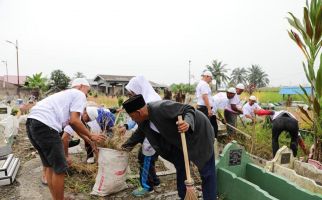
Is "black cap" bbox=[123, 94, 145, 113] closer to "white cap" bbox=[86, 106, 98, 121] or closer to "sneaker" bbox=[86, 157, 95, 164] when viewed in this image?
"white cap" bbox=[86, 106, 98, 121]

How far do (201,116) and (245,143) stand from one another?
10.0 feet

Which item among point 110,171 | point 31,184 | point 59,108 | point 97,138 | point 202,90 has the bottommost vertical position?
point 31,184

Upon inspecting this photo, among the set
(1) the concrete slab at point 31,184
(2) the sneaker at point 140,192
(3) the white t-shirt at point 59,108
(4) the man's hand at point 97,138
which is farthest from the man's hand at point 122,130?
(1) the concrete slab at point 31,184

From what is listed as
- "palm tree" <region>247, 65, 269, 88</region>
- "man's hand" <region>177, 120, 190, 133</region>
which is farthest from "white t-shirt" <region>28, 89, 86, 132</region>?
"palm tree" <region>247, 65, 269, 88</region>

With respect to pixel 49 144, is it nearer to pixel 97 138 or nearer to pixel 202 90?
pixel 97 138

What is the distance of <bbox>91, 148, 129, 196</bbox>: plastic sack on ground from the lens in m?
3.47

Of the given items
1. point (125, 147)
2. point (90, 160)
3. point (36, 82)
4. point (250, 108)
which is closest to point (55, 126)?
point (125, 147)

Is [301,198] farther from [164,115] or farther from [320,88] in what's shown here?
[320,88]

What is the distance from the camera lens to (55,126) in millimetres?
3078

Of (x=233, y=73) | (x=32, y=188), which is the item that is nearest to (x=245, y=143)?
(x=32, y=188)

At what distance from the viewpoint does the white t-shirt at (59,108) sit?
307 centimetres

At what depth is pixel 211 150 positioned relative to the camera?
283 centimetres

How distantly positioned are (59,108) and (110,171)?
1.03 meters

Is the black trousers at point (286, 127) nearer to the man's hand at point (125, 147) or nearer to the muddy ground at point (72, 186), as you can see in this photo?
the muddy ground at point (72, 186)
